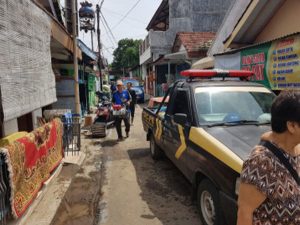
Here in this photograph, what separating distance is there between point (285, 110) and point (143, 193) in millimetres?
3684

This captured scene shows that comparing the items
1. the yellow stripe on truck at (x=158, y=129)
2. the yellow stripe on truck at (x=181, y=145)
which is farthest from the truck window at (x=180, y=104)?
the yellow stripe on truck at (x=158, y=129)

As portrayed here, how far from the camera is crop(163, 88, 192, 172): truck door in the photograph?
4.21 metres

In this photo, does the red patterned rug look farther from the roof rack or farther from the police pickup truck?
the roof rack

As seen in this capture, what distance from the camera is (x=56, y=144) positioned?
A: 18.5ft

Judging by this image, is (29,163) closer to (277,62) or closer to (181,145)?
(181,145)

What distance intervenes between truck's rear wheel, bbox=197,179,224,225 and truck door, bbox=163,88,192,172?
751 millimetres

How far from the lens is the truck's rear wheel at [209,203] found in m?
3.12

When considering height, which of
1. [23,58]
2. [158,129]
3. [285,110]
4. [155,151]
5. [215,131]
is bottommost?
[155,151]

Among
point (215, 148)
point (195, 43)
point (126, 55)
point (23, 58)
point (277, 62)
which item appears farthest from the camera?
point (126, 55)

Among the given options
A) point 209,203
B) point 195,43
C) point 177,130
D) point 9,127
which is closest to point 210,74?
point 177,130

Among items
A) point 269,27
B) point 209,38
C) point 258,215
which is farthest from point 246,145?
point 209,38

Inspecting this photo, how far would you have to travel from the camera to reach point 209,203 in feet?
11.1

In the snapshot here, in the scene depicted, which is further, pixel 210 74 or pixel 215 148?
pixel 210 74

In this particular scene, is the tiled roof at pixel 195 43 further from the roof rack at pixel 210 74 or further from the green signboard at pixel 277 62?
the roof rack at pixel 210 74
